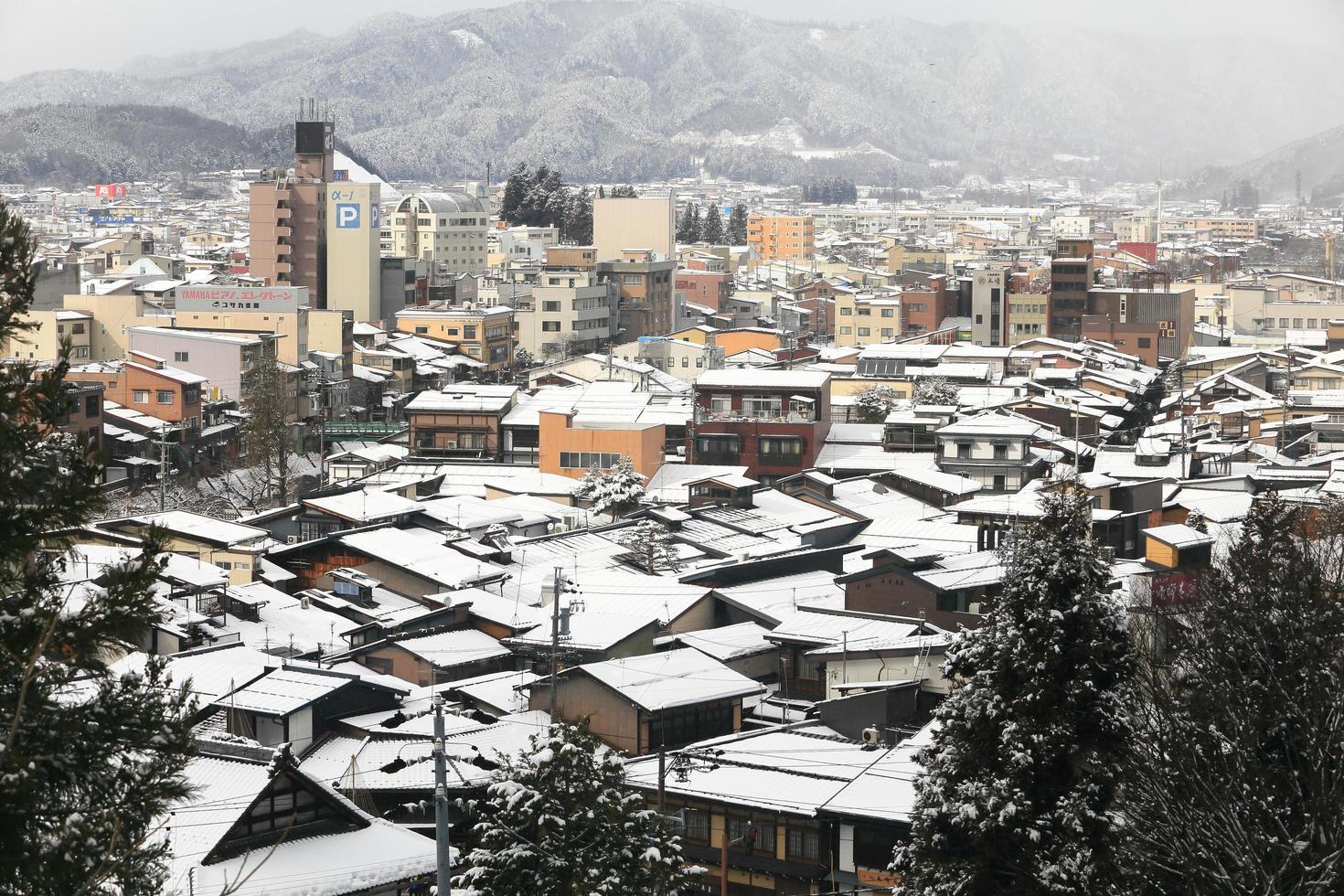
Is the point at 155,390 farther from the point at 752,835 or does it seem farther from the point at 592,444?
the point at 752,835

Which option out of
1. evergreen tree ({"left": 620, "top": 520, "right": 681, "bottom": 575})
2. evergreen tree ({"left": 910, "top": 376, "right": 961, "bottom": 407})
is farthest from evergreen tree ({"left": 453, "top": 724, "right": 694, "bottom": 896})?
evergreen tree ({"left": 910, "top": 376, "right": 961, "bottom": 407})

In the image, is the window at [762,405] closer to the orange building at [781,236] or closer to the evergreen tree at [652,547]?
the evergreen tree at [652,547]

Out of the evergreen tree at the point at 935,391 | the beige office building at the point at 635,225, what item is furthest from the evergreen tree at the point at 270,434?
the beige office building at the point at 635,225

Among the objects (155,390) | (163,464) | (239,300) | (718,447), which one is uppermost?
(239,300)

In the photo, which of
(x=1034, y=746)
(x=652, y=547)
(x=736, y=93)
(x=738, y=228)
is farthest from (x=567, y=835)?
(x=736, y=93)

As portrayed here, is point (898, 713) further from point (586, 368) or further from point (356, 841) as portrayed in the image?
point (586, 368)

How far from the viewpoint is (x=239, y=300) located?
58.4 ft

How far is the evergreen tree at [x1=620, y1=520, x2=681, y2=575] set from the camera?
31.6ft

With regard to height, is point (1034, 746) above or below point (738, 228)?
below

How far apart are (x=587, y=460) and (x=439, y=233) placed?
678 inches

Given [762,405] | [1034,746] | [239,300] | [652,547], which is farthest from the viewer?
[239,300]

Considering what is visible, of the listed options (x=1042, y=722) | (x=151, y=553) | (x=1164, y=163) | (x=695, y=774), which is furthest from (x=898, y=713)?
(x=1164, y=163)

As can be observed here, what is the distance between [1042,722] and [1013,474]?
9120 mm

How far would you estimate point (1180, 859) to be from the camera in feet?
11.1
